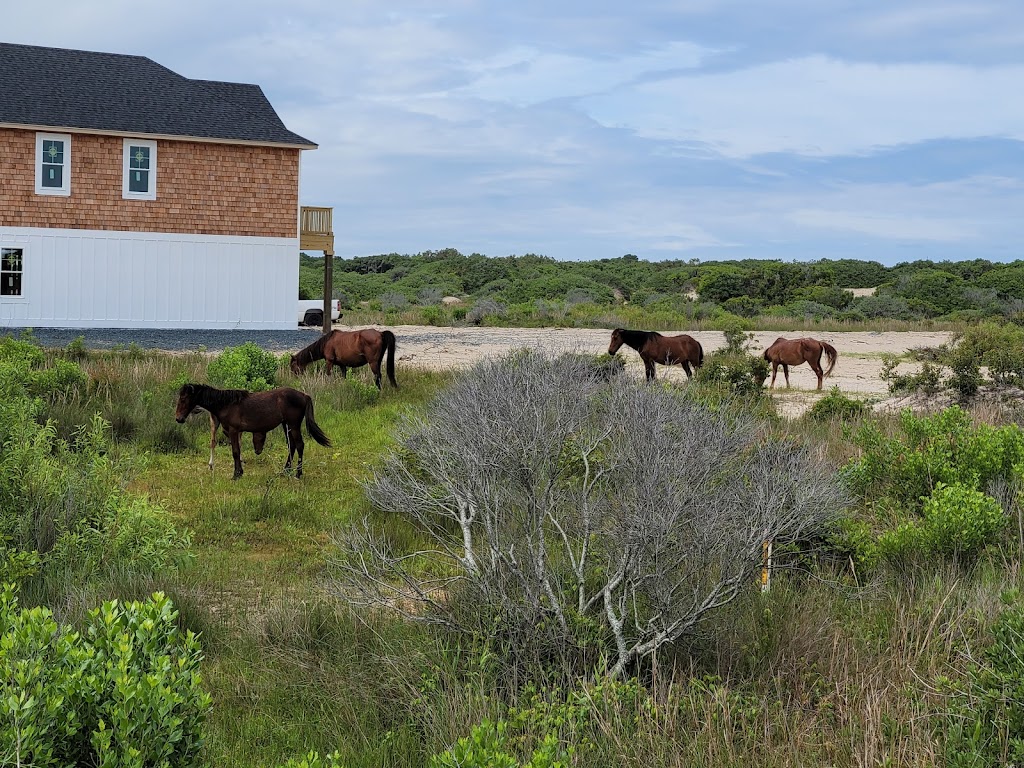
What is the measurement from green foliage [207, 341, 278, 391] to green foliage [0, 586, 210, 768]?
1083 cm

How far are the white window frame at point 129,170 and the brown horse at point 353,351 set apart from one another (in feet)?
45.1

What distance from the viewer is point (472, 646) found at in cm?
530

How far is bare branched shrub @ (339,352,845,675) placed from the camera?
5.33 meters

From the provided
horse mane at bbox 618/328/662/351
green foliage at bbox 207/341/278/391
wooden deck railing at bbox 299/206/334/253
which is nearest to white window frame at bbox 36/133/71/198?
wooden deck railing at bbox 299/206/334/253

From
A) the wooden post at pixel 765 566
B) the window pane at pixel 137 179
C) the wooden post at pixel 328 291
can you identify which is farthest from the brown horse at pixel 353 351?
the window pane at pixel 137 179

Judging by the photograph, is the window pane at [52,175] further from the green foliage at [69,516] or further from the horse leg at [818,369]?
the green foliage at [69,516]

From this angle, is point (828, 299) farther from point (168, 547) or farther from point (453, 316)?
point (168, 547)

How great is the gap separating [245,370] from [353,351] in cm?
210

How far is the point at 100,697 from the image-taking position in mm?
3330

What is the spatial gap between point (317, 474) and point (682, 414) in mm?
5174

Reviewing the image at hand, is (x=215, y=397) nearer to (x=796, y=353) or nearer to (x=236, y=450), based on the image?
(x=236, y=450)

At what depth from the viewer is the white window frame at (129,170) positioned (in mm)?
28109

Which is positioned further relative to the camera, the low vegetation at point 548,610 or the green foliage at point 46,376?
the green foliage at point 46,376

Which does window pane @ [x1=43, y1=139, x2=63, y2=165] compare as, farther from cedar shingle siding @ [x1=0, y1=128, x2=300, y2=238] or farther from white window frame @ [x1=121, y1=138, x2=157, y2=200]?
white window frame @ [x1=121, y1=138, x2=157, y2=200]
